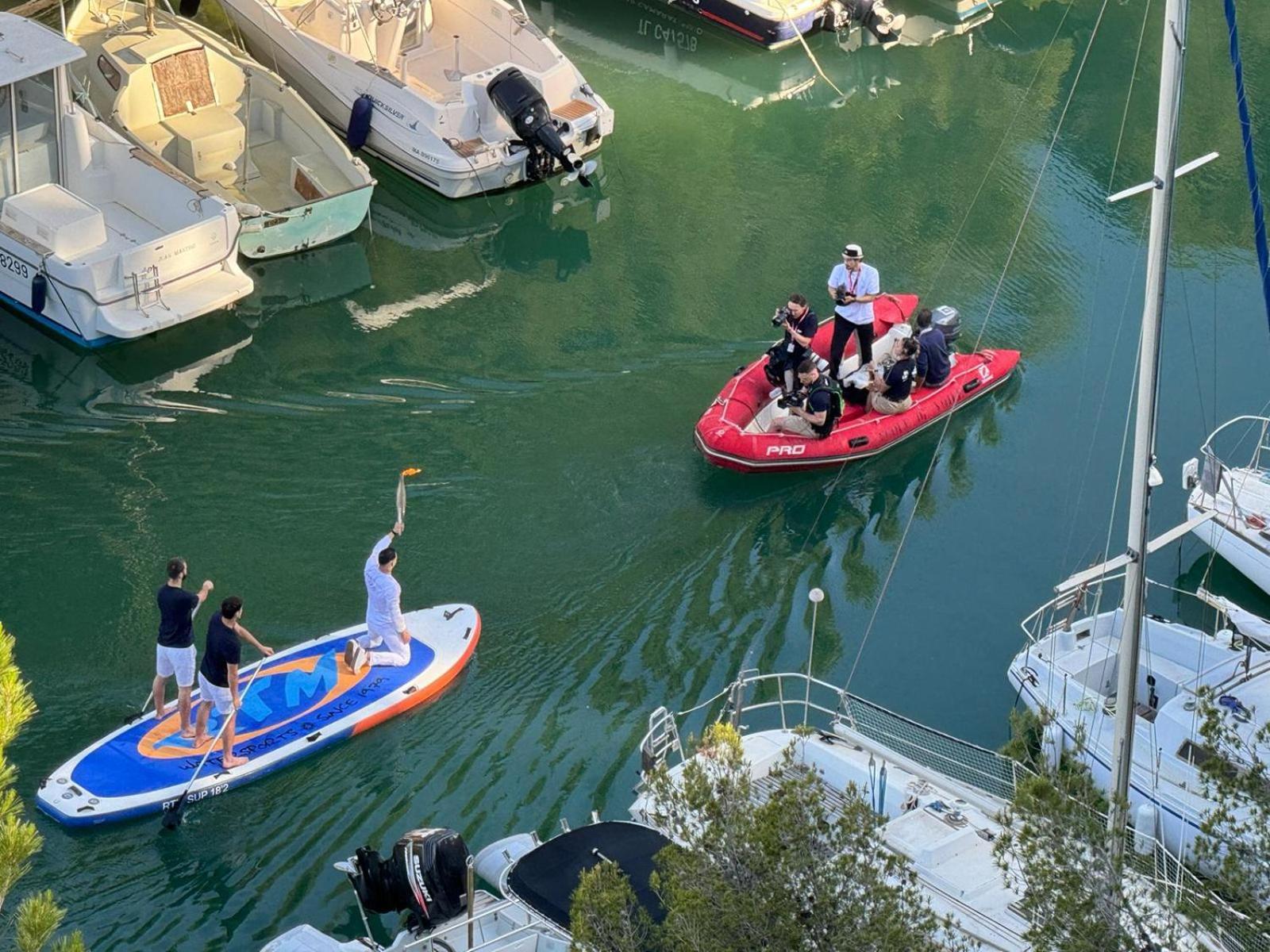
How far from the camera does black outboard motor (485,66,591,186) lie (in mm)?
19953

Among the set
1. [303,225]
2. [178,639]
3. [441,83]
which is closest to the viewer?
[178,639]

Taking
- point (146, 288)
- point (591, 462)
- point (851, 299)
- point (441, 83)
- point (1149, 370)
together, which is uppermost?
point (1149, 370)

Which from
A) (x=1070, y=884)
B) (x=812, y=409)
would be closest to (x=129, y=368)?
(x=812, y=409)

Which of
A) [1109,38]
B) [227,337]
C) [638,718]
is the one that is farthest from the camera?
[1109,38]

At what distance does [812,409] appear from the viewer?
16.3 meters

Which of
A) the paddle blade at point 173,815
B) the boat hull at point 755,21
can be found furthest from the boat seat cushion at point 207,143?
the paddle blade at point 173,815

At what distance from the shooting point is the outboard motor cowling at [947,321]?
17766mm

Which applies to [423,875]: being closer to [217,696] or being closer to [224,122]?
[217,696]

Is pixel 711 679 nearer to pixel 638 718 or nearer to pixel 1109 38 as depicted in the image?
pixel 638 718

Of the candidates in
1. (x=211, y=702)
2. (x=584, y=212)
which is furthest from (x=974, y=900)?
(x=584, y=212)

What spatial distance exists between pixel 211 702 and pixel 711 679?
392 cm

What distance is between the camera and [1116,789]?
1013 cm

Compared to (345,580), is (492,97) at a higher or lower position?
higher

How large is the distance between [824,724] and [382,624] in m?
3.49
